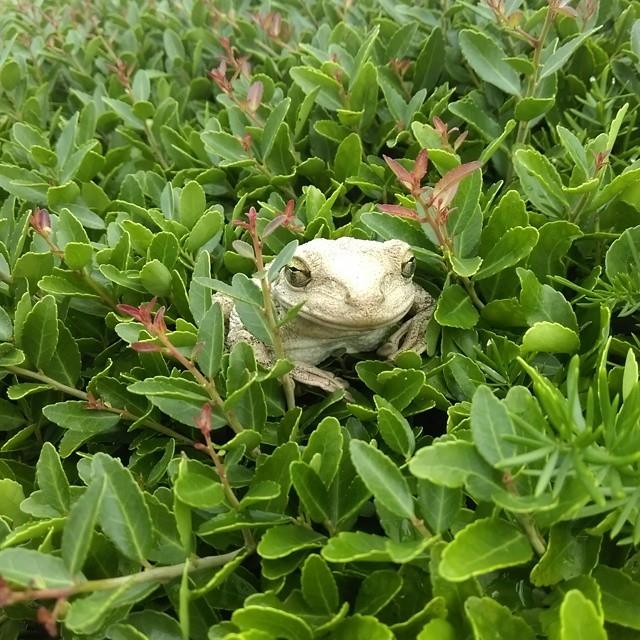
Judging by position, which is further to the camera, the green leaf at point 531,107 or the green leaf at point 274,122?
the green leaf at point 274,122

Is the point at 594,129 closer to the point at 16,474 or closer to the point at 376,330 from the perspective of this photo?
the point at 376,330

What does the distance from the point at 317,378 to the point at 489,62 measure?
112cm

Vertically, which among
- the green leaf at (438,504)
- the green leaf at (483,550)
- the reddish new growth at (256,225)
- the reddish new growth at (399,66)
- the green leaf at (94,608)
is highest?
the reddish new growth at (399,66)

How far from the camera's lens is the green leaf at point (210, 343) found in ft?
4.60

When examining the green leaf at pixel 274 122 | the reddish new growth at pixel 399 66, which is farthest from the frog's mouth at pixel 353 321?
the reddish new growth at pixel 399 66

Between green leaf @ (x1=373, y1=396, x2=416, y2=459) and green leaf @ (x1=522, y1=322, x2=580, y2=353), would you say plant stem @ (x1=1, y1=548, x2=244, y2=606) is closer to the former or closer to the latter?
green leaf @ (x1=373, y1=396, x2=416, y2=459)

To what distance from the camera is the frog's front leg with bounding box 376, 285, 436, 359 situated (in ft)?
5.89

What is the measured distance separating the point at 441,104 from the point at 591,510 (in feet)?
5.01

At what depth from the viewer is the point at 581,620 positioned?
954mm

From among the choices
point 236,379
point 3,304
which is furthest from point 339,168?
point 3,304

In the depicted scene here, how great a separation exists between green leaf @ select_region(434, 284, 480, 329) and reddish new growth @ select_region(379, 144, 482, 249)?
124mm

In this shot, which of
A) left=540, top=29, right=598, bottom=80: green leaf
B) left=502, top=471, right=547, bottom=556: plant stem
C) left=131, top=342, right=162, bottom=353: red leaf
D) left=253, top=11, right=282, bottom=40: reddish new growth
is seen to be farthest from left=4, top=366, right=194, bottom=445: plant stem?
left=253, top=11, right=282, bottom=40: reddish new growth

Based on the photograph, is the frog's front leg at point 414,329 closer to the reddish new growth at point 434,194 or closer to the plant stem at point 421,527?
the reddish new growth at point 434,194

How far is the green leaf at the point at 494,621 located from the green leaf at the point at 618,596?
0.15 m
